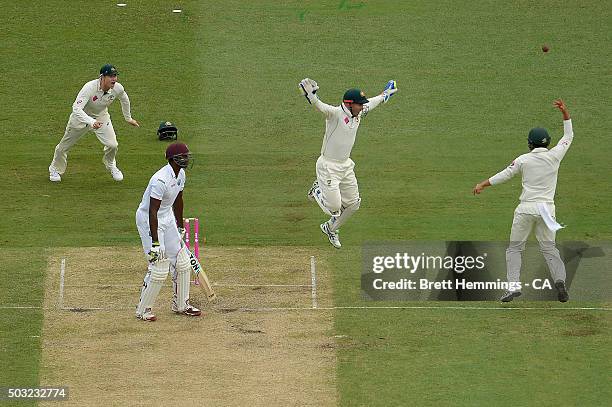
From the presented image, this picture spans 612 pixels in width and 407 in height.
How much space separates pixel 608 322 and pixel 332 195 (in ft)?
13.4

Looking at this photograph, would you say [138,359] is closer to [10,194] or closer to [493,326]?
[493,326]

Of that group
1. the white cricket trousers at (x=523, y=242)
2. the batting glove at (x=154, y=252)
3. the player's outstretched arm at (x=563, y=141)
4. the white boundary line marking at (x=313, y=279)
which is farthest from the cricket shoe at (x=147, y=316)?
the player's outstretched arm at (x=563, y=141)

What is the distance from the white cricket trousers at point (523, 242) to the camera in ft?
51.7

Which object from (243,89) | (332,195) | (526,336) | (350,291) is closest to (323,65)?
(243,89)

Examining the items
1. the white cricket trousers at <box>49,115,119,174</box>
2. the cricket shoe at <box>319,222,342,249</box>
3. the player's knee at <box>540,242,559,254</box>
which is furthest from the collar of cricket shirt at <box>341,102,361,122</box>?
the white cricket trousers at <box>49,115,119,174</box>

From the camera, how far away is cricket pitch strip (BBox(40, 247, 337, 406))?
1366 cm

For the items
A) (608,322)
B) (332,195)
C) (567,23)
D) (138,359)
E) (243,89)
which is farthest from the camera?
(567,23)

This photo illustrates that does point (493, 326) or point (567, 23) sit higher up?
point (567, 23)

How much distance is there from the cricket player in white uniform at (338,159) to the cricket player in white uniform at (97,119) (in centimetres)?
380

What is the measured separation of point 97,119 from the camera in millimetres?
20500

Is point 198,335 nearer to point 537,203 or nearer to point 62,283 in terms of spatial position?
point 62,283

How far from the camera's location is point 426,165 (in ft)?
70.4

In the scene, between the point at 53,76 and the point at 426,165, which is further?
the point at 53,76

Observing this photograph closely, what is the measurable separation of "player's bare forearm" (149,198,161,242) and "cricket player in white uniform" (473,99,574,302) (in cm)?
378
